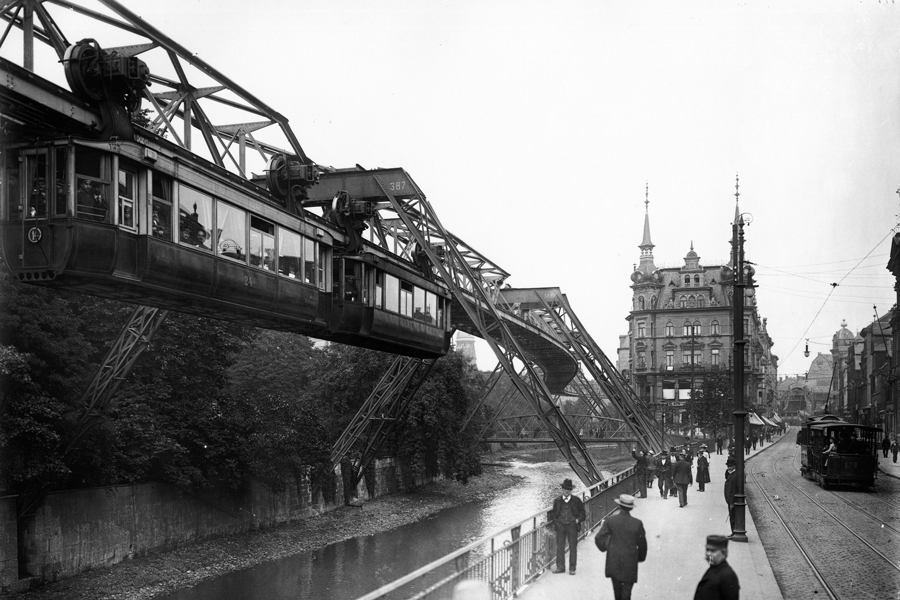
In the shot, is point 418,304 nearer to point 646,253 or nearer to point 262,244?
point 262,244

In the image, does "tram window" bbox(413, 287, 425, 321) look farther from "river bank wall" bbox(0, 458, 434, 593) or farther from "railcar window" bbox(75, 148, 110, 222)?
"railcar window" bbox(75, 148, 110, 222)

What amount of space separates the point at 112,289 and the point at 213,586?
12514 millimetres

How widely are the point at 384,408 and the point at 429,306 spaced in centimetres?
1116

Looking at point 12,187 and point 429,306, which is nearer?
point 12,187

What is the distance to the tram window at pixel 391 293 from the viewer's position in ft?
75.9

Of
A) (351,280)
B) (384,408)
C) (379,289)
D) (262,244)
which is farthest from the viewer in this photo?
(384,408)

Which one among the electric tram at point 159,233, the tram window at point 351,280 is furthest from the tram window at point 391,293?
the electric tram at point 159,233

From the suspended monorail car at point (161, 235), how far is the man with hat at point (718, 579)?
9708mm

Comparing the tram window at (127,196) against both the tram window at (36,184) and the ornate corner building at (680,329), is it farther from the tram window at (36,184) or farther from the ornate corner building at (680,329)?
the ornate corner building at (680,329)

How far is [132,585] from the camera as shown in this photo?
70.8 ft

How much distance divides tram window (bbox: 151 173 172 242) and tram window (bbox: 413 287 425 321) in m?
11.8

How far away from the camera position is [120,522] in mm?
23328

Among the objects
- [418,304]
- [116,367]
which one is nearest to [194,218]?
[116,367]

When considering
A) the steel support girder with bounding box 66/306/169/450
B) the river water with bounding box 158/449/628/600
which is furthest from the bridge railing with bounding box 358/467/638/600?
the steel support girder with bounding box 66/306/169/450
